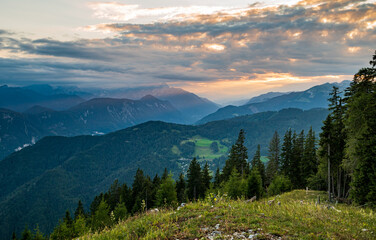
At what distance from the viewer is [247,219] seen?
29.6 feet

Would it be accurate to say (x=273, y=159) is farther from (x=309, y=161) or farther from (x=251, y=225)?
(x=251, y=225)

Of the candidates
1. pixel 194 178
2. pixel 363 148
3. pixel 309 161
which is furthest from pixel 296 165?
pixel 363 148

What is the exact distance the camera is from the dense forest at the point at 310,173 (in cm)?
2191

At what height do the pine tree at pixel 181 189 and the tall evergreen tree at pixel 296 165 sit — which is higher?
the tall evergreen tree at pixel 296 165

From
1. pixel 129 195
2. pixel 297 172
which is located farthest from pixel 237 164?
pixel 129 195

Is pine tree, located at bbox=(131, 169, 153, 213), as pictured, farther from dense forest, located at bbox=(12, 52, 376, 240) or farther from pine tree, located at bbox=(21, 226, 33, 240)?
pine tree, located at bbox=(21, 226, 33, 240)

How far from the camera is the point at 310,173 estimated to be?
48562 mm

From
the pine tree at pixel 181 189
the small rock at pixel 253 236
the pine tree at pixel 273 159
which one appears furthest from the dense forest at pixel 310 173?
the small rock at pixel 253 236

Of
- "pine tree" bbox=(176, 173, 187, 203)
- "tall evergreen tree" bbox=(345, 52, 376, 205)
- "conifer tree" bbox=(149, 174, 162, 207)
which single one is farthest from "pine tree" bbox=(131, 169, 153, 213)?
"tall evergreen tree" bbox=(345, 52, 376, 205)

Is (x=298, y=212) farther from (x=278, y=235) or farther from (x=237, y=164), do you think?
(x=237, y=164)

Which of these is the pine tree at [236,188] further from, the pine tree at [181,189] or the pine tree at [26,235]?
the pine tree at [26,235]

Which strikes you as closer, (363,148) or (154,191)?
(363,148)

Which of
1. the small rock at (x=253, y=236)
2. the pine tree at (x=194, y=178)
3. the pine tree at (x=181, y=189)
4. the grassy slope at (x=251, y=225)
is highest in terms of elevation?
the small rock at (x=253, y=236)

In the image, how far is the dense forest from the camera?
71.9 feet
